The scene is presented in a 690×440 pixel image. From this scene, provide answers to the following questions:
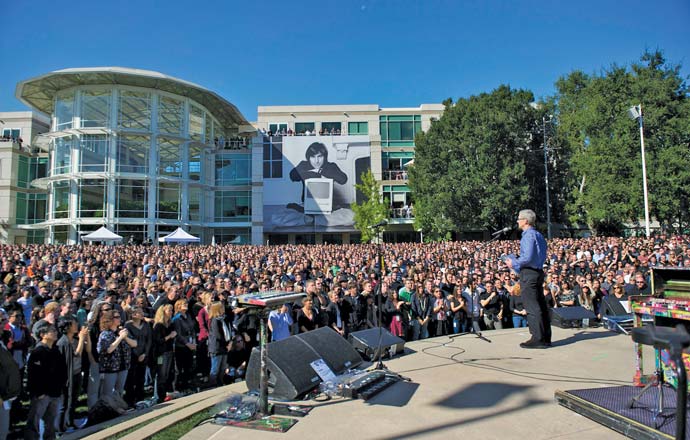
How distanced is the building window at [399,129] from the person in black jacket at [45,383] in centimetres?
4612

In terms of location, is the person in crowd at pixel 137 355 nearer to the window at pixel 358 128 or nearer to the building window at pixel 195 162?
the building window at pixel 195 162

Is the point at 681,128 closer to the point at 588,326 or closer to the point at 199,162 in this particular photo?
the point at 588,326

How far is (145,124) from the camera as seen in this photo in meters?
38.3

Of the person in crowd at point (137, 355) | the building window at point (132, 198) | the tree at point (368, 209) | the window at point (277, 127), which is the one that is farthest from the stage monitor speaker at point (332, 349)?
the window at point (277, 127)

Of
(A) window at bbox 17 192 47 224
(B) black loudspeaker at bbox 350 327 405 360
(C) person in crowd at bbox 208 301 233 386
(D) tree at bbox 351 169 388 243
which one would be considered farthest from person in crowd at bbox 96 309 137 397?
(A) window at bbox 17 192 47 224

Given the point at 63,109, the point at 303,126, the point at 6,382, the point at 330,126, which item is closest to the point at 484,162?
the point at 330,126

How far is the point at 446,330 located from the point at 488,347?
4.17 m

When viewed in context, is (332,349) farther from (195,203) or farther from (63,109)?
(63,109)

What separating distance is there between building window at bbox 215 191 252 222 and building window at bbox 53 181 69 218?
1332cm

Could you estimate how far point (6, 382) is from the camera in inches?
187

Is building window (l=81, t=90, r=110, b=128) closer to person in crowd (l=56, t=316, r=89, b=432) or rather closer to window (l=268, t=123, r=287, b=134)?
window (l=268, t=123, r=287, b=134)

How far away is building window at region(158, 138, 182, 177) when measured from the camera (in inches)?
1540

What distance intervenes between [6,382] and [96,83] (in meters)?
39.3

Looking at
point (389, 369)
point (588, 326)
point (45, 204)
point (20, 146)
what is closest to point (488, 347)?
point (389, 369)
